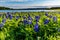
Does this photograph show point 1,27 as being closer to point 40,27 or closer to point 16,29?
point 16,29

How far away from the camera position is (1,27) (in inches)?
84.3

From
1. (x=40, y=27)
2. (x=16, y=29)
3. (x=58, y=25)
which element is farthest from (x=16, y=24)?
(x=58, y=25)

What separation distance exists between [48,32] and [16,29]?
303mm

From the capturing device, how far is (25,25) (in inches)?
88.0

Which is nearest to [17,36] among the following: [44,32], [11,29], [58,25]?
[11,29]

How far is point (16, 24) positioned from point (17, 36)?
0.20m

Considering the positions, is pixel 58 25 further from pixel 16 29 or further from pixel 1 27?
pixel 1 27

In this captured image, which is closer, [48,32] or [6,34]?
[6,34]

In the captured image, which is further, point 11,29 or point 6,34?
point 11,29

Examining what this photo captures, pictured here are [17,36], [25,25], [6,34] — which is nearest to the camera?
[6,34]

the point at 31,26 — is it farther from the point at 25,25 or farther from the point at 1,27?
the point at 1,27

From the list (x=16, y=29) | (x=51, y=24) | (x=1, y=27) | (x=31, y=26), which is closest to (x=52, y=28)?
(x=51, y=24)

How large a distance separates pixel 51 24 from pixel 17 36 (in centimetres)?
38

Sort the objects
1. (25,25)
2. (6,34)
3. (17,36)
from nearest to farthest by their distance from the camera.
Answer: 1. (6,34)
2. (17,36)
3. (25,25)
